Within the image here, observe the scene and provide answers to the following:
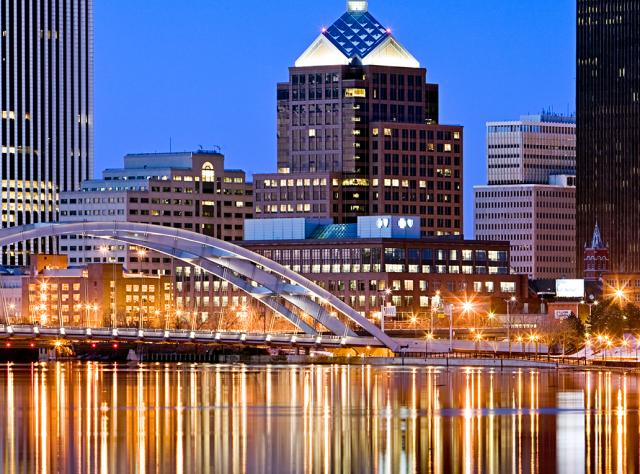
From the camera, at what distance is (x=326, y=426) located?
373ft

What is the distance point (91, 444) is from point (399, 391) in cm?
5035

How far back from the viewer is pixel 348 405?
131 metres

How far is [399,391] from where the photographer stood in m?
149

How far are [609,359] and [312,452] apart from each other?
101 metres

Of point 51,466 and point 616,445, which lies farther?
point 616,445

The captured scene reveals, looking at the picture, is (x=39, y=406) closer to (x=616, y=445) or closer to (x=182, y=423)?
(x=182, y=423)

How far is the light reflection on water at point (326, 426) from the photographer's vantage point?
92688mm

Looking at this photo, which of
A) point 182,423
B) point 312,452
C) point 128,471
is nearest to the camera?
point 128,471

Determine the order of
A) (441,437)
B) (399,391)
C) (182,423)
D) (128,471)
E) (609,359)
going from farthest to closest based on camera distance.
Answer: (609,359) < (399,391) < (182,423) < (441,437) < (128,471)

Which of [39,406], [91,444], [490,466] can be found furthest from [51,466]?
[39,406]

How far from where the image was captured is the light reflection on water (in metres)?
92.7

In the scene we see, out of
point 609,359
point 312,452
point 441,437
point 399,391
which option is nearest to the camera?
point 312,452

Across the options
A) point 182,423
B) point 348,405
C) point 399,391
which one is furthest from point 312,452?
point 399,391

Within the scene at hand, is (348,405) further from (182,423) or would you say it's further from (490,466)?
(490,466)
